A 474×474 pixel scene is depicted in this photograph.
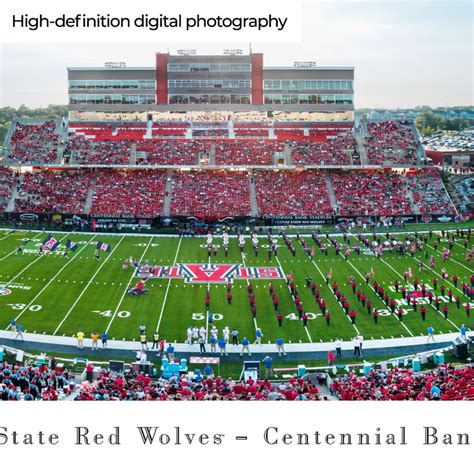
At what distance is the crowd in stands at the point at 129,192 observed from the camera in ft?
132

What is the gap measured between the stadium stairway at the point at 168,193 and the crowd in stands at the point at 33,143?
372 inches

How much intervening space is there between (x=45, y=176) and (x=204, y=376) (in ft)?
110

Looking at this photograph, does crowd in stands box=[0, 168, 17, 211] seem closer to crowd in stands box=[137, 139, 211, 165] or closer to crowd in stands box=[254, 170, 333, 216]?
crowd in stands box=[137, 139, 211, 165]

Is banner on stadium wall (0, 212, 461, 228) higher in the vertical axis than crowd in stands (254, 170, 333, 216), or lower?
lower

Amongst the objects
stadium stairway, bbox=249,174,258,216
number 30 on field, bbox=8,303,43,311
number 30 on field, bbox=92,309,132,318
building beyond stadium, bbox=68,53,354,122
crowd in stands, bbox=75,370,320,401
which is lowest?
number 30 on field, bbox=92,309,132,318

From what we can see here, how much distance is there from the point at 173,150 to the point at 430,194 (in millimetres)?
20339

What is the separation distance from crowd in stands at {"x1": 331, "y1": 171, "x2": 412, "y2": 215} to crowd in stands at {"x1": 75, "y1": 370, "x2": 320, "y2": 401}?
2865cm

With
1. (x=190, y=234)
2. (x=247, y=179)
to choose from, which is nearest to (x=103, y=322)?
(x=190, y=234)

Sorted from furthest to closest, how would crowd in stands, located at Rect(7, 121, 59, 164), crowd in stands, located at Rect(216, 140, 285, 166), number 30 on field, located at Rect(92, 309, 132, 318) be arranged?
crowd in stands, located at Rect(216, 140, 285, 166) < crowd in stands, located at Rect(7, 121, 59, 164) < number 30 on field, located at Rect(92, 309, 132, 318)

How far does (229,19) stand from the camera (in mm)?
8453

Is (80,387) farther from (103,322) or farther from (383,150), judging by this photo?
(383,150)

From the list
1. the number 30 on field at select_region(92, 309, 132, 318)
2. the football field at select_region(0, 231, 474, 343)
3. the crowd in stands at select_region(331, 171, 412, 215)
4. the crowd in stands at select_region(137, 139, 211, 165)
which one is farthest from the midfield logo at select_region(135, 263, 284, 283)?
the crowd in stands at select_region(137, 139, 211, 165)

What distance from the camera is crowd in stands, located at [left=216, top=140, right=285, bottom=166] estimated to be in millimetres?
46656

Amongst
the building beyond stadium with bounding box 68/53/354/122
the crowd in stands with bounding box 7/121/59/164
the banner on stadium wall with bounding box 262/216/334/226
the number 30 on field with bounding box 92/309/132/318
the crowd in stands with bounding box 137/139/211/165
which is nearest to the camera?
the number 30 on field with bounding box 92/309/132/318
